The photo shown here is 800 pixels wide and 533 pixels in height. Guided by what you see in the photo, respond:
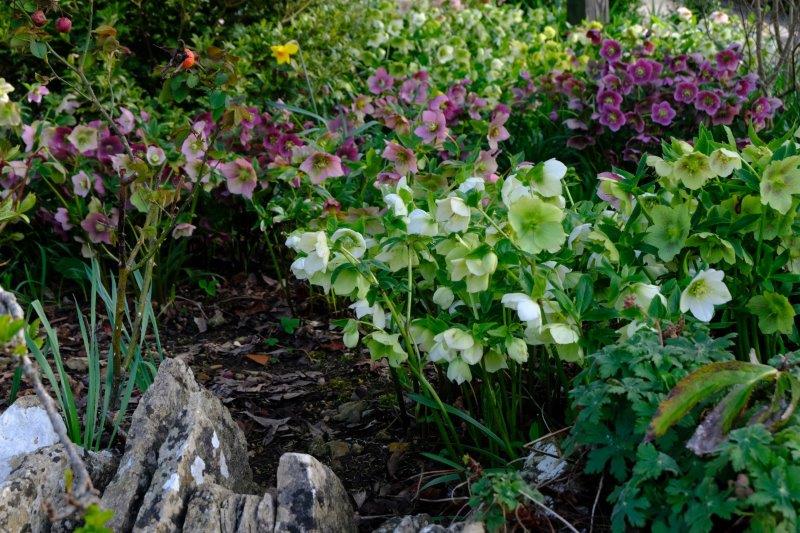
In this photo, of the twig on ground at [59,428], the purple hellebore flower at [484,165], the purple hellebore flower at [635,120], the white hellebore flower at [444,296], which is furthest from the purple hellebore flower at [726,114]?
the twig on ground at [59,428]

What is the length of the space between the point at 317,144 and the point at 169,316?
89cm

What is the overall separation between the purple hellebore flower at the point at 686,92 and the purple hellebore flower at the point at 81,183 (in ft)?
7.33

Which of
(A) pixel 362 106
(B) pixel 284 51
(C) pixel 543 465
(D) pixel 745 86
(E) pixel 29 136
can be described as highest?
(B) pixel 284 51

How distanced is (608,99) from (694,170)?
1.83m

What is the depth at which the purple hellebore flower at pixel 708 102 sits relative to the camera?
3.40m

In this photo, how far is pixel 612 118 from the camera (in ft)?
11.6

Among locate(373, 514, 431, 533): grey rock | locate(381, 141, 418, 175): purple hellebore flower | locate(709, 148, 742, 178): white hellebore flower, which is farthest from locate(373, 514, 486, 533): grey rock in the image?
locate(381, 141, 418, 175): purple hellebore flower

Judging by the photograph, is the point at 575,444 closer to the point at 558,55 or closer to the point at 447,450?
the point at 447,450

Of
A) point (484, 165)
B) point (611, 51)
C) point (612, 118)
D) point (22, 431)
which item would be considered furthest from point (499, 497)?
point (611, 51)

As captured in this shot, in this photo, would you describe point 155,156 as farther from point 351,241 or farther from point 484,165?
point 351,241

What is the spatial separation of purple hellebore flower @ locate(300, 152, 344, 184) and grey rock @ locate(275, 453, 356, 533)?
119cm

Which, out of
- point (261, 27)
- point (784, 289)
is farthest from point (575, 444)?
point (261, 27)

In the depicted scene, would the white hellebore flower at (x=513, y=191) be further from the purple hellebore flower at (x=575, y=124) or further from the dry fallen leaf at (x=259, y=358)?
the purple hellebore flower at (x=575, y=124)

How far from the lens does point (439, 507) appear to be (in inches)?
73.2
